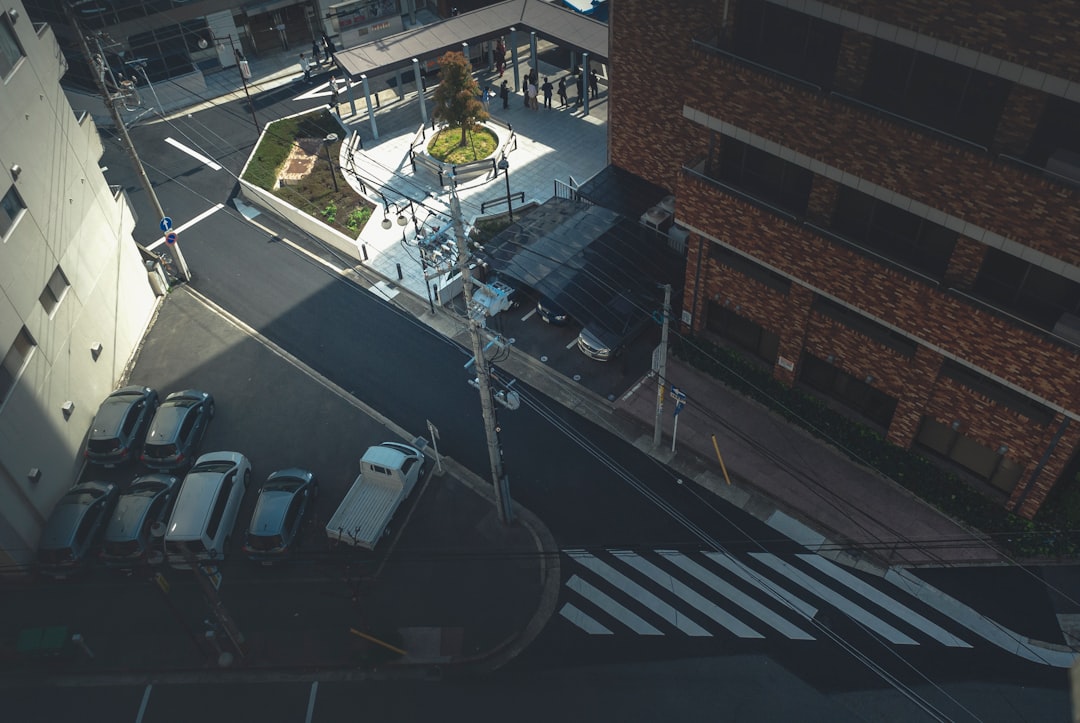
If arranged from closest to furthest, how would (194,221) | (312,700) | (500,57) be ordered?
(312,700) → (194,221) → (500,57)

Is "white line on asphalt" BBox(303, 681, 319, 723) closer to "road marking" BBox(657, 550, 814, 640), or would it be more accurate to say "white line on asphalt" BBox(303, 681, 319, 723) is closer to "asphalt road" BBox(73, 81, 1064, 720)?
"asphalt road" BBox(73, 81, 1064, 720)

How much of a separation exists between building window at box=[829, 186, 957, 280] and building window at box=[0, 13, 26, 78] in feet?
102

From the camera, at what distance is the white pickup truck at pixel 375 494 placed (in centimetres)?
3052

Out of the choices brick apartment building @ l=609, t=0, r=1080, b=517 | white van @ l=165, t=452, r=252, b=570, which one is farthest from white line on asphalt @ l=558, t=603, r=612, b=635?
brick apartment building @ l=609, t=0, r=1080, b=517

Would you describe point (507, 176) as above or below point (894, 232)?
below

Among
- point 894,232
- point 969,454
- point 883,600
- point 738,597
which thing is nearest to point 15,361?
point 738,597

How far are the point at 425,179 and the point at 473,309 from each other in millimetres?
26059

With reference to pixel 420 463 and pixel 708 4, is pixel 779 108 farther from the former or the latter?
pixel 420 463

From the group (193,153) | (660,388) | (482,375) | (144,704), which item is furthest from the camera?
(193,153)

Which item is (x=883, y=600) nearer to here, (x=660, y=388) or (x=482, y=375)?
(x=660, y=388)

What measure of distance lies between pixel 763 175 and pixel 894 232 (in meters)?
5.18

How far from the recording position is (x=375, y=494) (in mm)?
31734

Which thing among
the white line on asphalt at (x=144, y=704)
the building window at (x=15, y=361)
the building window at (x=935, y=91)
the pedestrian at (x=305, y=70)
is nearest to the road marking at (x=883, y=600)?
the building window at (x=935, y=91)

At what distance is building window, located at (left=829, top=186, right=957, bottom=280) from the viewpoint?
88.7 feet
